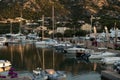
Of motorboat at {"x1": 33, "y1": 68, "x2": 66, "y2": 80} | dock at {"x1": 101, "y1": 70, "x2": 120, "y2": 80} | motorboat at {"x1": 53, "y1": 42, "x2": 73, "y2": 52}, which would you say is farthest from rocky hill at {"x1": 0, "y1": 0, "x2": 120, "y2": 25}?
motorboat at {"x1": 33, "y1": 68, "x2": 66, "y2": 80}

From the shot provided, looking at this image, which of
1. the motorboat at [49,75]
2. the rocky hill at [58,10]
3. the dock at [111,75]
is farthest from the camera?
the rocky hill at [58,10]

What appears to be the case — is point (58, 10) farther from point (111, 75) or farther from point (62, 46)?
point (111, 75)

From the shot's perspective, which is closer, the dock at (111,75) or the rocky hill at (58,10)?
the dock at (111,75)

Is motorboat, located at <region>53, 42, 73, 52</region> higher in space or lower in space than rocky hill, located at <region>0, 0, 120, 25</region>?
lower

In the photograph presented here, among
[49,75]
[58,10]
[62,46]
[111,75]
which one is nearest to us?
[111,75]

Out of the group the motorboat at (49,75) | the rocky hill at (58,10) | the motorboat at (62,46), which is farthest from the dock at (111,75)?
the rocky hill at (58,10)

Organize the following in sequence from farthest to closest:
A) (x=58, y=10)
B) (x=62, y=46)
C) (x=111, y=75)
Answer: (x=58, y=10)
(x=62, y=46)
(x=111, y=75)

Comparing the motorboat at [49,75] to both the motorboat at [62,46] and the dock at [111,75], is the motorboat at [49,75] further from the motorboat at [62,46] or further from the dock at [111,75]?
the motorboat at [62,46]

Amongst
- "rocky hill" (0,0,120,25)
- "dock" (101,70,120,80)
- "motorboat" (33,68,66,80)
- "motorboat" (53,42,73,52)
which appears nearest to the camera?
"dock" (101,70,120,80)

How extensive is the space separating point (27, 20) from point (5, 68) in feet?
416

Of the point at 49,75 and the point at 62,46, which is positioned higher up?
the point at 62,46

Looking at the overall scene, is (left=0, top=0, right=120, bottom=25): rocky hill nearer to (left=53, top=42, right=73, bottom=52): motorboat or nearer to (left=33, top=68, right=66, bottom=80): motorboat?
(left=53, top=42, right=73, bottom=52): motorboat

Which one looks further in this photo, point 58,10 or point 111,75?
point 58,10

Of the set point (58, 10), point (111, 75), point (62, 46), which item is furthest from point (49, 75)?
point (58, 10)
